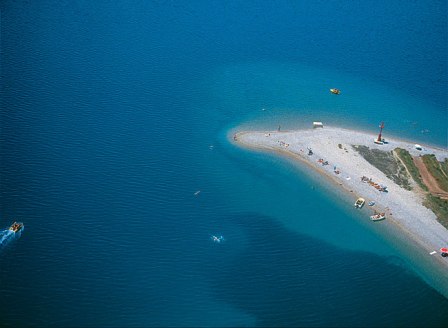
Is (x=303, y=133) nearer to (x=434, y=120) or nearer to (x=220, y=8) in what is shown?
(x=434, y=120)

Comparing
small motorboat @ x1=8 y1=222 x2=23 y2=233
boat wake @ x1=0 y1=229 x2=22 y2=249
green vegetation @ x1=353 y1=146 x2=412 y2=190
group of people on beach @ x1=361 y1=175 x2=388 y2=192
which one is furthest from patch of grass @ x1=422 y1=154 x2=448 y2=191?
boat wake @ x1=0 y1=229 x2=22 y2=249

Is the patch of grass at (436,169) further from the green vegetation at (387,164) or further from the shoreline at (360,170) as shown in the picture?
the green vegetation at (387,164)

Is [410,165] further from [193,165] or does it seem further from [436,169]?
[193,165]

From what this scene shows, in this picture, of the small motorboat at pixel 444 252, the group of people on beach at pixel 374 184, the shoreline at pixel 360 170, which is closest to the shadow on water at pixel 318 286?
the shoreline at pixel 360 170

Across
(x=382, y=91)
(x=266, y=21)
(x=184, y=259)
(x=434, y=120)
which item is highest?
(x=266, y=21)

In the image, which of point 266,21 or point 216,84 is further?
point 266,21

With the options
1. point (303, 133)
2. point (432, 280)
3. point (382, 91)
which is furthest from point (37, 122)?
point (382, 91)
